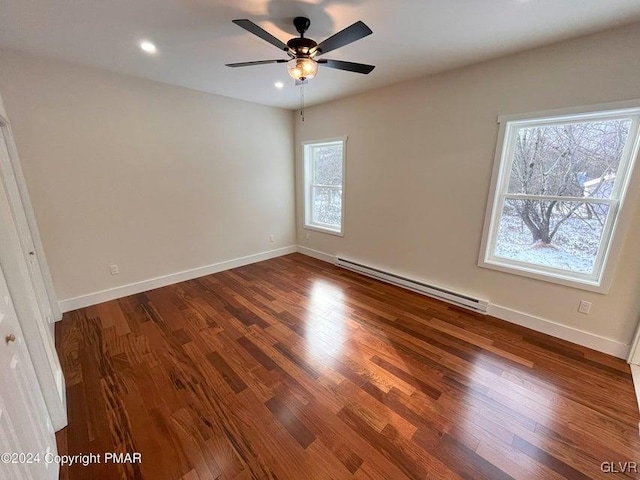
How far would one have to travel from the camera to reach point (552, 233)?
8.18 ft

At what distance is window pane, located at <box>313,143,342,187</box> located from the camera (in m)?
4.27

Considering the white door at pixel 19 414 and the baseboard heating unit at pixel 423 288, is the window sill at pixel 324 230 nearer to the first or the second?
the baseboard heating unit at pixel 423 288

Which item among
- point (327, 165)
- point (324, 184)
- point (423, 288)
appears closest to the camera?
point (423, 288)

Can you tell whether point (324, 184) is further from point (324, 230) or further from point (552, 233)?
point (552, 233)

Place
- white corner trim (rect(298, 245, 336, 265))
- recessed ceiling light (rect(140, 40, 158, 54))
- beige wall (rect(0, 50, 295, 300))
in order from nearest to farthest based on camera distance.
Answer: recessed ceiling light (rect(140, 40, 158, 54))
beige wall (rect(0, 50, 295, 300))
white corner trim (rect(298, 245, 336, 265))

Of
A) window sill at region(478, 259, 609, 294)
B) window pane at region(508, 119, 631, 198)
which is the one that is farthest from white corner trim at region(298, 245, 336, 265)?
window pane at region(508, 119, 631, 198)

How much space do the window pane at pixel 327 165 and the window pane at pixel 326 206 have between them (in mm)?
139

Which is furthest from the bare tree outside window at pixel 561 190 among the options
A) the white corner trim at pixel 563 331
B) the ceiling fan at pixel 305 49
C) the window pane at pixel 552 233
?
the ceiling fan at pixel 305 49

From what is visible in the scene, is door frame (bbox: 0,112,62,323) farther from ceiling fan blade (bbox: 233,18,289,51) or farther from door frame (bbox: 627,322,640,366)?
door frame (bbox: 627,322,640,366)

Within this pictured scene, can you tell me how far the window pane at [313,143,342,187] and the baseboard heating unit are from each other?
1388 mm

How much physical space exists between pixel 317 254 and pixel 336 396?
307cm

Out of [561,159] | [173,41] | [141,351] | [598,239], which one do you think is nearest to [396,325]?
[598,239]

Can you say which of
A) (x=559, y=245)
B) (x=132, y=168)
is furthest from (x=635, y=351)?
(x=132, y=168)

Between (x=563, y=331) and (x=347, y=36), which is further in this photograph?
(x=563, y=331)
